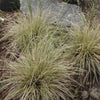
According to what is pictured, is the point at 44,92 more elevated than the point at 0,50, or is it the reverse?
the point at 0,50

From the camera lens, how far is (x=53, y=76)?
2068mm

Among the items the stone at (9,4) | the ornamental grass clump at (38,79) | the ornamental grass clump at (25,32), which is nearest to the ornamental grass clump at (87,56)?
the ornamental grass clump at (38,79)

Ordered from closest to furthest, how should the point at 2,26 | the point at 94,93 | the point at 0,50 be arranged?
the point at 94,93
the point at 0,50
the point at 2,26

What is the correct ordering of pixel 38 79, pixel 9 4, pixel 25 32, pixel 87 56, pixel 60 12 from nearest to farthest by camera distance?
pixel 38 79
pixel 87 56
pixel 25 32
pixel 60 12
pixel 9 4

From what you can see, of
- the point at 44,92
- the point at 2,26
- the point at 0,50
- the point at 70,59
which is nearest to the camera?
the point at 44,92

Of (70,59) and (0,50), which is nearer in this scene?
(70,59)

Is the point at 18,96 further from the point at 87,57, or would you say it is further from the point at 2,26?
the point at 2,26

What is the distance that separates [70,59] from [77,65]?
0.16 metres

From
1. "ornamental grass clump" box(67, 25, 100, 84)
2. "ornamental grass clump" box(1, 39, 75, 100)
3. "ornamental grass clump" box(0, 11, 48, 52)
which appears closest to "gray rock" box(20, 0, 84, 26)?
"ornamental grass clump" box(0, 11, 48, 52)

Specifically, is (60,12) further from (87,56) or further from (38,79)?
(38,79)

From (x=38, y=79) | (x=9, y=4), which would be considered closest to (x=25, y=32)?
(x=38, y=79)

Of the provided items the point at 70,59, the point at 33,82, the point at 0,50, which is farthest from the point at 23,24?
the point at 33,82

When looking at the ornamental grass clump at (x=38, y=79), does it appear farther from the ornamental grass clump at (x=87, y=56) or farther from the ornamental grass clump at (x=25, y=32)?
the ornamental grass clump at (x=25, y=32)

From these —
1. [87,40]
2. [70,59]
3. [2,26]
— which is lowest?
[70,59]
